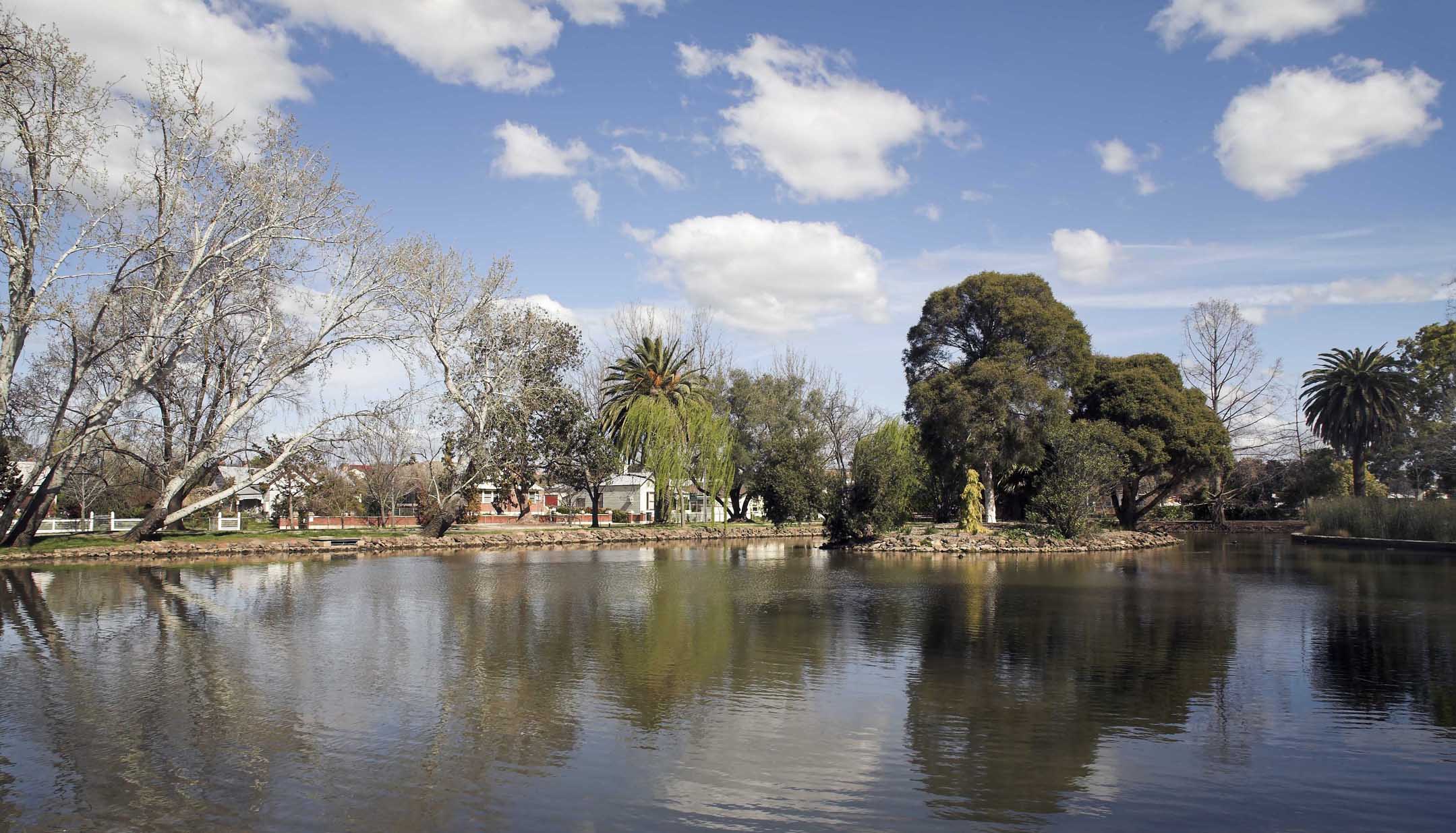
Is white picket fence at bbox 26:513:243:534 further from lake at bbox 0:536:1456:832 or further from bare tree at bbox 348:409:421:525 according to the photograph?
lake at bbox 0:536:1456:832

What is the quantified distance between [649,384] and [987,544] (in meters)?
23.9

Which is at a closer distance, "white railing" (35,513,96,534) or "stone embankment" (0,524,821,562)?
"stone embankment" (0,524,821,562)

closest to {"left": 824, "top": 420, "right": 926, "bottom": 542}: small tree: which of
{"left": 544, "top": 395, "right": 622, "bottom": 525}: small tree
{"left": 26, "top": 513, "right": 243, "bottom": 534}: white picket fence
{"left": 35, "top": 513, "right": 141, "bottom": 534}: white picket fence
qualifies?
{"left": 544, "top": 395, "right": 622, "bottom": 525}: small tree

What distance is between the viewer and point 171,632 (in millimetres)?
14023

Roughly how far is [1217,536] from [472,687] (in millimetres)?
47186

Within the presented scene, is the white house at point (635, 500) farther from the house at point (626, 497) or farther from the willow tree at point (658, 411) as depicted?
the willow tree at point (658, 411)

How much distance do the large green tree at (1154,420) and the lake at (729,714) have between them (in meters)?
22.1

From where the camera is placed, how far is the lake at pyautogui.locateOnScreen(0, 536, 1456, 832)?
657 cm

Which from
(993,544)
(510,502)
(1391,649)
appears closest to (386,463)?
(510,502)

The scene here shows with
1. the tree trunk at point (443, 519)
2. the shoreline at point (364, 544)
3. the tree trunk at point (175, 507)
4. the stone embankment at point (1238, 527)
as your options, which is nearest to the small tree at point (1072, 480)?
the shoreline at point (364, 544)

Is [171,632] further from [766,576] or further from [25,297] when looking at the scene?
[25,297]

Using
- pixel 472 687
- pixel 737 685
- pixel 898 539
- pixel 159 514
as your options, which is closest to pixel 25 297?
pixel 159 514

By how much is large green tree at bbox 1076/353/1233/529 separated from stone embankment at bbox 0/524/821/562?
16.9 metres

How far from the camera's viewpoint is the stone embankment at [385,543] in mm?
28984
